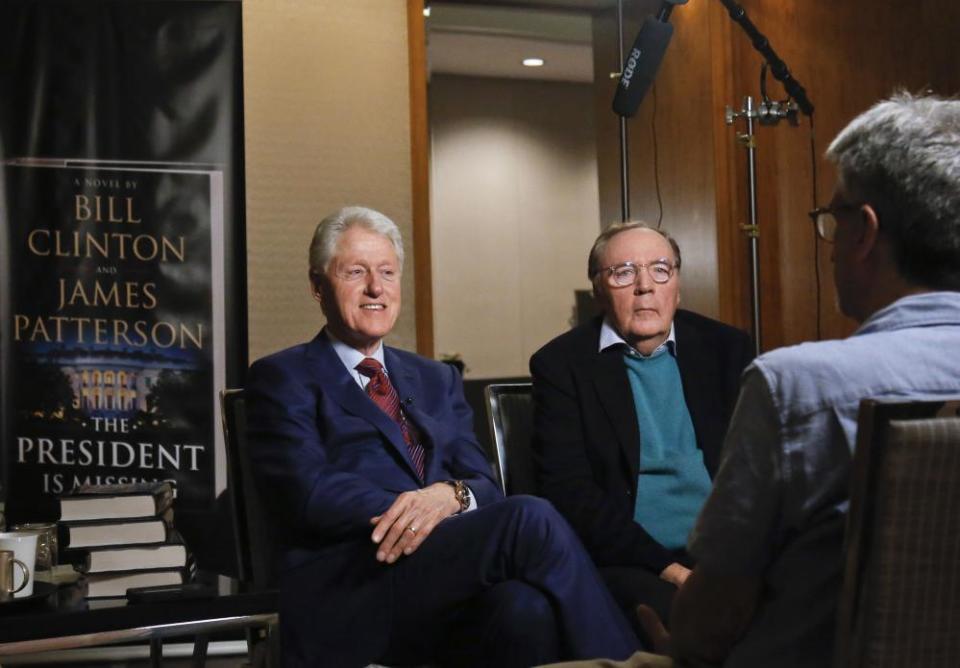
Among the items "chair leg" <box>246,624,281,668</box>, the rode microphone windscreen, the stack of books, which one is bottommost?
"chair leg" <box>246,624,281,668</box>

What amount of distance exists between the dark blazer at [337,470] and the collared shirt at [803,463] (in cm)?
113

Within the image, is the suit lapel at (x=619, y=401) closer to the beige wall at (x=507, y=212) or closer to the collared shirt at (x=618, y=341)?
the collared shirt at (x=618, y=341)

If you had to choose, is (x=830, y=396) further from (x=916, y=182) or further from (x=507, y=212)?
(x=507, y=212)

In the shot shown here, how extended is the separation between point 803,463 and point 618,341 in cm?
150

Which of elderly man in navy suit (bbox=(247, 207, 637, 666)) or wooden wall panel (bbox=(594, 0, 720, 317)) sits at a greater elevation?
wooden wall panel (bbox=(594, 0, 720, 317))

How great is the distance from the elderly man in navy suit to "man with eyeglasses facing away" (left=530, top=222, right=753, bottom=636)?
20cm

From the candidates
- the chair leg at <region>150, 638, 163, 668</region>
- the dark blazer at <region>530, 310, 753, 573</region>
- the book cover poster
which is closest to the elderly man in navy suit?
the dark blazer at <region>530, 310, 753, 573</region>

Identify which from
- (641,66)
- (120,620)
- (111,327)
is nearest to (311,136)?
(111,327)

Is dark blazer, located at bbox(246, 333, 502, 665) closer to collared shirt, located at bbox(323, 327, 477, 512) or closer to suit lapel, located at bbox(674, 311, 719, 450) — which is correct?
collared shirt, located at bbox(323, 327, 477, 512)

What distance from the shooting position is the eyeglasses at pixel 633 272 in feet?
8.57

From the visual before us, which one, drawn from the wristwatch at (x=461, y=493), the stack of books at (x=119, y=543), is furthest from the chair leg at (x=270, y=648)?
the wristwatch at (x=461, y=493)

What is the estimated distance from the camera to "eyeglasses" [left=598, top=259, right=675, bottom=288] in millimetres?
2613

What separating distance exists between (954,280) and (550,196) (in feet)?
21.3

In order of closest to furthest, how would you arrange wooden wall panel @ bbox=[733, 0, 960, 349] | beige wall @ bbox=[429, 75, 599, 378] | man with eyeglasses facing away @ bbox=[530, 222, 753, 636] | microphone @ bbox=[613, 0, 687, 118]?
1. man with eyeglasses facing away @ bbox=[530, 222, 753, 636]
2. microphone @ bbox=[613, 0, 687, 118]
3. wooden wall panel @ bbox=[733, 0, 960, 349]
4. beige wall @ bbox=[429, 75, 599, 378]
